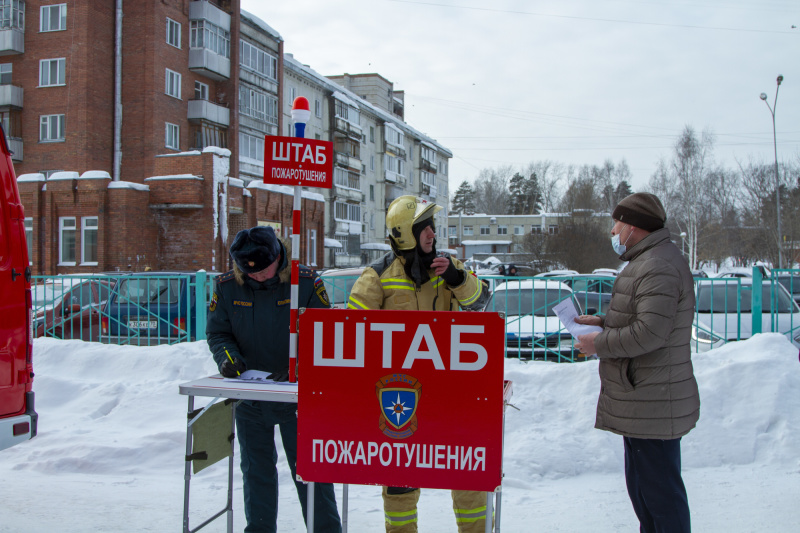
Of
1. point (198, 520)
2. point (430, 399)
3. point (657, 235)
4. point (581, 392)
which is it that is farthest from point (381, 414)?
point (581, 392)

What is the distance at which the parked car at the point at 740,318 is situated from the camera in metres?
8.31

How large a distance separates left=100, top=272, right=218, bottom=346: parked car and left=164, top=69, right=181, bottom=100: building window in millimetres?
23761

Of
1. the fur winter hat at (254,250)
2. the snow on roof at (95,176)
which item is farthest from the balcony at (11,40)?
the fur winter hat at (254,250)

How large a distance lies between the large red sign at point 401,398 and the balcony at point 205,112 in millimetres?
32757

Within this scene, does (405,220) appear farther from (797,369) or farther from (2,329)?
(797,369)

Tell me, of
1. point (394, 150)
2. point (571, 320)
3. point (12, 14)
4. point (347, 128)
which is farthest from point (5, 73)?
point (571, 320)

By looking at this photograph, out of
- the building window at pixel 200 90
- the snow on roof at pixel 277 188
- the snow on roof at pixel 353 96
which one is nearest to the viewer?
the snow on roof at pixel 277 188

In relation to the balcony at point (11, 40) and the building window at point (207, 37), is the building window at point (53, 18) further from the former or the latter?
the building window at point (207, 37)

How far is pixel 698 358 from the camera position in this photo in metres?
6.98

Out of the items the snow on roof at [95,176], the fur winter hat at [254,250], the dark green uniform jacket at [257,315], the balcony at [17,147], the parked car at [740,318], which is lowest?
the parked car at [740,318]

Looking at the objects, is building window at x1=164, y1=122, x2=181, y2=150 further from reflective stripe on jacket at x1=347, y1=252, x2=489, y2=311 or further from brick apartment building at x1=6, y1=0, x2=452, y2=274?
reflective stripe on jacket at x1=347, y1=252, x2=489, y2=311

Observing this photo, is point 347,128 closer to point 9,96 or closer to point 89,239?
point 9,96

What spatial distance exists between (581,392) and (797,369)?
2.18 metres

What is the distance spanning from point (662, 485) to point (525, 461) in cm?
265
